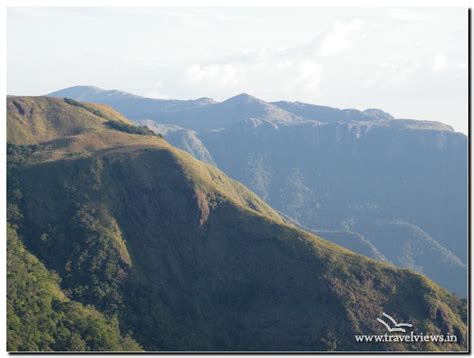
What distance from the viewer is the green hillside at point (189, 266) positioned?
4161 inches

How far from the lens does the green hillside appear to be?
106 metres

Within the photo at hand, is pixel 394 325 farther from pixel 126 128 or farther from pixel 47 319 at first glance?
pixel 126 128

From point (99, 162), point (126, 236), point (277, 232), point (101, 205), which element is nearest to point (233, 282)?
point (277, 232)

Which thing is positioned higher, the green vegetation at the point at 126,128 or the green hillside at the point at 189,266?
the green vegetation at the point at 126,128

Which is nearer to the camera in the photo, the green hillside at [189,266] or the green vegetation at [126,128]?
the green hillside at [189,266]

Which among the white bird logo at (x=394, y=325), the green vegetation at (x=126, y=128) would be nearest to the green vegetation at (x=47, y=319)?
the white bird logo at (x=394, y=325)

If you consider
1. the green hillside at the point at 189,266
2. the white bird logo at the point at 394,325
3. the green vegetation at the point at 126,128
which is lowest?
the white bird logo at the point at 394,325

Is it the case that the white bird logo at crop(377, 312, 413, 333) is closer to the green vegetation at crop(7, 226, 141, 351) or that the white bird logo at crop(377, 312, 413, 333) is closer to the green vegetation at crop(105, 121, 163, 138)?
the green vegetation at crop(7, 226, 141, 351)

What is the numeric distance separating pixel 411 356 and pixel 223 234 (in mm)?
54175

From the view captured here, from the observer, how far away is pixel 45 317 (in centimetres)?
9569

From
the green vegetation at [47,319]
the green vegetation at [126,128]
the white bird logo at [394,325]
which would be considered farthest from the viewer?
the green vegetation at [126,128]

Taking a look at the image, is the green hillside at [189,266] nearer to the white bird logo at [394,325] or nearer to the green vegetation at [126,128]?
the white bird logo at [394,325]

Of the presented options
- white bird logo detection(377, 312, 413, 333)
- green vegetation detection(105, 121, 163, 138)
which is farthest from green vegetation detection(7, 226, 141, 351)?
green vegetation detection(105, 121, 163, 138)

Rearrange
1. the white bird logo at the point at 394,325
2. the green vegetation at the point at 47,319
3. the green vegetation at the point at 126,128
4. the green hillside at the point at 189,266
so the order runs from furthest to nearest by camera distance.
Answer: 1. the green vegetation at the point at 126,128
2. the green hillside at the point at 189,266
3. the white bird logo at the point at 394,325
4. the green vegetation at the point at 47,319
